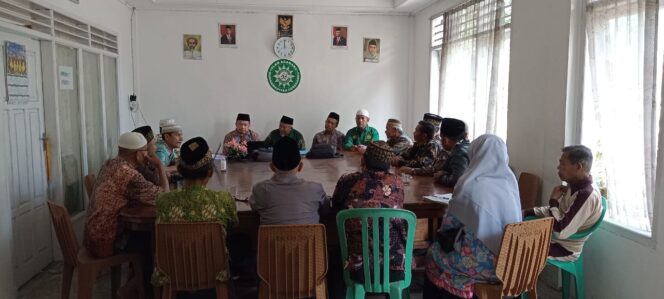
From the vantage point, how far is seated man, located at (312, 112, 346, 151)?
662 centimetres

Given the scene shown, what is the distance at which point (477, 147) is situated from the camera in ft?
8.54

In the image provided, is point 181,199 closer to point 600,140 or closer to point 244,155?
point 244,155

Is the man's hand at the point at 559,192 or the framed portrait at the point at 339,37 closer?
the man's hand at the point at 559,192

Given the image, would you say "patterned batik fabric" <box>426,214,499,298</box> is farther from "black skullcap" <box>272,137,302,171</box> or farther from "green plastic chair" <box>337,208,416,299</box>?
"black skullcap" <box>272,137,302,171</box>

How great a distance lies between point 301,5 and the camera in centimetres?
692

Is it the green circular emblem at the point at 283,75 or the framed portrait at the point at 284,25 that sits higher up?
the framed portrait at the point at 284,25

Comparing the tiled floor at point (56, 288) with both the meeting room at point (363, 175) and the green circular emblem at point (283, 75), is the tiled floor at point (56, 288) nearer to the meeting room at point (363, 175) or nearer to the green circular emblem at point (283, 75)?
the meeting room at point (363, 175)

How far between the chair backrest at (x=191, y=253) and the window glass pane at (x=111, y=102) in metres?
3.62

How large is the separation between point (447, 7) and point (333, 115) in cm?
202

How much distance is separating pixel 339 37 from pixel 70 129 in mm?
3936

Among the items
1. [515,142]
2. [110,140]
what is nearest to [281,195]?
[515,142]

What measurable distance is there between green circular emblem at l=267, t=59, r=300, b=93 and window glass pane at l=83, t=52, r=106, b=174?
246 cm

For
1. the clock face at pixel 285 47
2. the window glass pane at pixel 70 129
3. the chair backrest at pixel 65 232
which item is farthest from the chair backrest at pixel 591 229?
the clock face at pixel 285 47

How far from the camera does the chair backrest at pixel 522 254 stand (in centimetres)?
240
